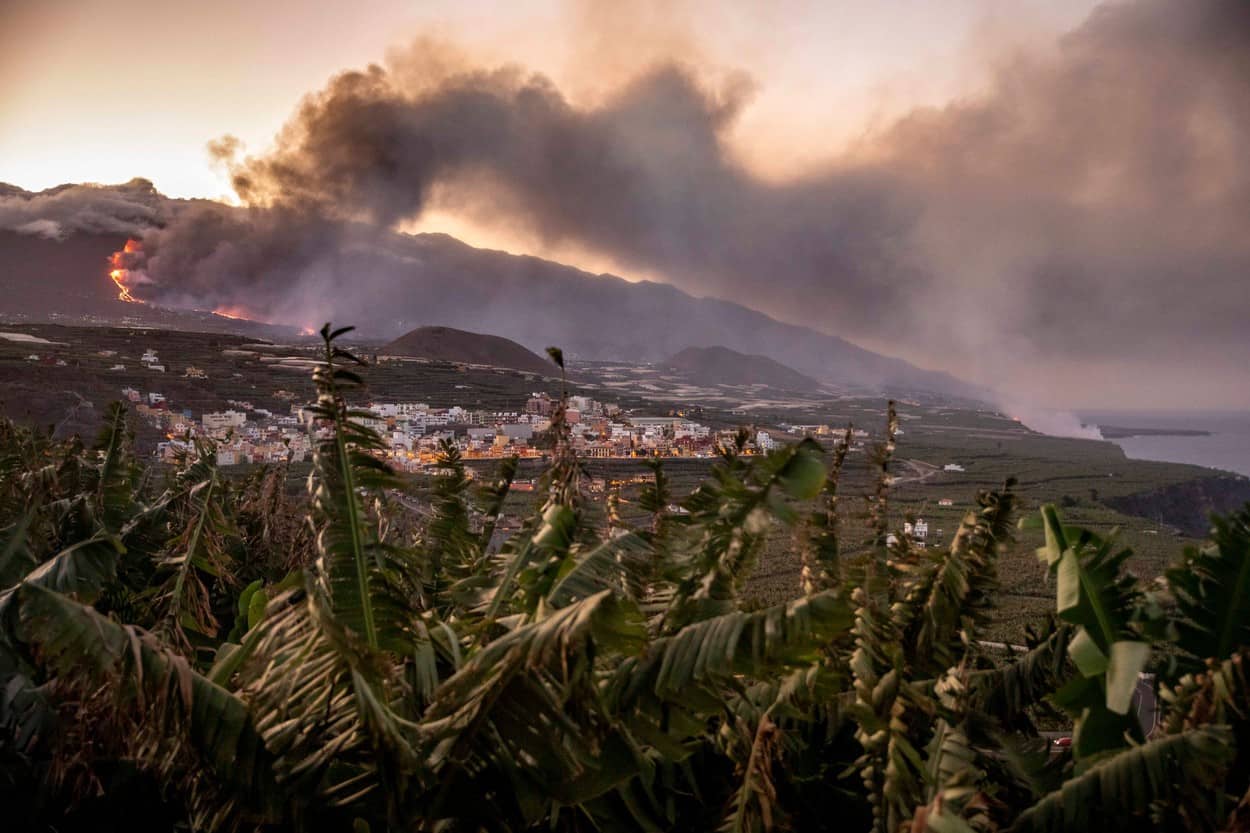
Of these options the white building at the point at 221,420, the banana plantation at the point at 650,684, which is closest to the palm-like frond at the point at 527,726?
the banana plantation at the point at 650,684

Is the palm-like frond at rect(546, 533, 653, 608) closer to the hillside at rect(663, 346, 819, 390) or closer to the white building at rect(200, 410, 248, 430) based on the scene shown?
the white building at rect(200, 410, 248, 430)

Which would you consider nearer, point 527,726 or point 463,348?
point 527,726

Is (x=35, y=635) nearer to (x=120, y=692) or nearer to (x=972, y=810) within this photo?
(x=120, y=692)

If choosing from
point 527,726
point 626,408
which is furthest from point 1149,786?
point 626,408

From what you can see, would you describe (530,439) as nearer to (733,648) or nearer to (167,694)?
(733,648)

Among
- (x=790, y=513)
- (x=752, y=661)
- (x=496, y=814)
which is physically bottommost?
(x=496, y=814)

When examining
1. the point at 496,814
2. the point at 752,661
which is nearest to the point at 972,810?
the point at 752,661
